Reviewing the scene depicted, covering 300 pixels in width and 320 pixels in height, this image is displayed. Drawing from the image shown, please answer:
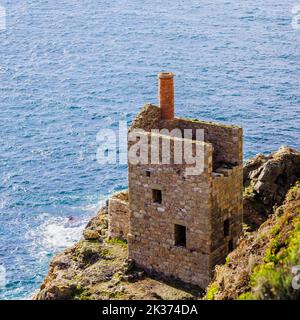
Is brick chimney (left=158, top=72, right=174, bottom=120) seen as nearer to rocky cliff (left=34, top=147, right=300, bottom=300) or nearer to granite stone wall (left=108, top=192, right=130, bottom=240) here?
granite stone wall (left=108, top=192, right=130, bottom=240)

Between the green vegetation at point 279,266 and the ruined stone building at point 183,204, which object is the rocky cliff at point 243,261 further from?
the ruined stone building at point 183,204

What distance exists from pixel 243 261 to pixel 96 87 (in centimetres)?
7997

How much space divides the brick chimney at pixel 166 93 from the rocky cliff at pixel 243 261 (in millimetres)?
7709

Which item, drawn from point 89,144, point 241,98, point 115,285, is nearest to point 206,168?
point 115,285

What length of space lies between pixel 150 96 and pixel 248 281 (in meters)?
74.3

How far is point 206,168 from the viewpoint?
121 ft

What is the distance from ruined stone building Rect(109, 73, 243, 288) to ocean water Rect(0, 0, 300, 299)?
70.6ft

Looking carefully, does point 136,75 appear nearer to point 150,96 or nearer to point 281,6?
point 150,96

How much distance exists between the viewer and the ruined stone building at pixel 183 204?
38094 mm

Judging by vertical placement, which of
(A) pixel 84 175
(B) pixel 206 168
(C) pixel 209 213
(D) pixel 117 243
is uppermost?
(B) pixel 206 168
